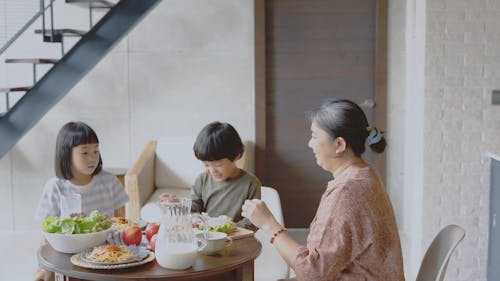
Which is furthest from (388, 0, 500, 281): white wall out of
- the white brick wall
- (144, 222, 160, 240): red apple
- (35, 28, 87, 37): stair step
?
(35, 28, 87, 37): stair step

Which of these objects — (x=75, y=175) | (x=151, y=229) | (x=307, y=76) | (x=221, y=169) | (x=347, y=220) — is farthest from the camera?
(x=307, y=76)

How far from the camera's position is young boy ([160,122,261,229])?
3.18m

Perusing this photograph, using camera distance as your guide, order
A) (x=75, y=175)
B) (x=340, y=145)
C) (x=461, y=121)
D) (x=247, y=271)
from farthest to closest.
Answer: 1. (x=461, y=121)
2. (x=75, y=175)
3. (x=247, y=271)
4. (x=340, y=145)

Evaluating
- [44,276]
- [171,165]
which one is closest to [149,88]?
[171,165]

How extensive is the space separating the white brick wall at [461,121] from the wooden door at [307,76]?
50.3 inches

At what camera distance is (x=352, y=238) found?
2.25 metres

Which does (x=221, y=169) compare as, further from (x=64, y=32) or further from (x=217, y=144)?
(x=64, y=32)

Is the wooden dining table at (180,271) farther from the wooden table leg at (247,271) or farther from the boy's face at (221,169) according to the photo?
the boy's face at (221,169)

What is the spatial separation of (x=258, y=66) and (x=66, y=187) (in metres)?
2.46

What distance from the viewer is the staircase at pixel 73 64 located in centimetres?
493

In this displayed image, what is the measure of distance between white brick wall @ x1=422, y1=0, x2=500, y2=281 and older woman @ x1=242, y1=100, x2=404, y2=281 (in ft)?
6.42

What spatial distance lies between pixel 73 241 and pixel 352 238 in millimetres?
990

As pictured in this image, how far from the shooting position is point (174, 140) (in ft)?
17.0

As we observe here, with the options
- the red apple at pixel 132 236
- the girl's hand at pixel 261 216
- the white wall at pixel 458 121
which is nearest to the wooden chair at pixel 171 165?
the white wall at pixel 458 121
